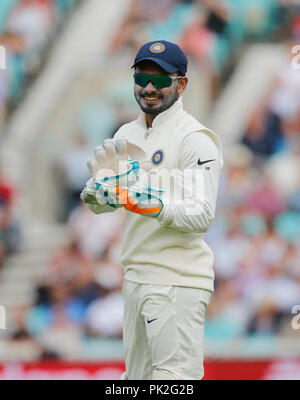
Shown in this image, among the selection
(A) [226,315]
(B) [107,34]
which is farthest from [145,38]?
(A) [226,315]

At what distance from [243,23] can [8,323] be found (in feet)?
15.7

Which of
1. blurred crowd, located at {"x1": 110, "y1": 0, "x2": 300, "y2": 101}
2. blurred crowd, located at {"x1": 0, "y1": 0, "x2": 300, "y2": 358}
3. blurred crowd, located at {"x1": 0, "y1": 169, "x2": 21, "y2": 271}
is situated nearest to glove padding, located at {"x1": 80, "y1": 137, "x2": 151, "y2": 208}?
blurred crowd, located at {"x1": 0, "y1": 0, "x2": 300, "y2": 358}

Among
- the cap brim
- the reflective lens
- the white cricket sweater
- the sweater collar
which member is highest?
the cap brim

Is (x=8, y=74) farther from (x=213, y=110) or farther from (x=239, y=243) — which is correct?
(x=239, y=243)

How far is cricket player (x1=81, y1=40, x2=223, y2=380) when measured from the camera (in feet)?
13.9

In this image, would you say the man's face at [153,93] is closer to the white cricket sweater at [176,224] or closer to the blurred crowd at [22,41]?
the white cricket sweater at [176,224]

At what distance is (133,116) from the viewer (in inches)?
421

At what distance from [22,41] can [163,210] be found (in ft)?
25.7

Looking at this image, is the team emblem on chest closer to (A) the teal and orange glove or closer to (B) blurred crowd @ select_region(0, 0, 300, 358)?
(A) the teal and orange glove

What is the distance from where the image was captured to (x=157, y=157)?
4.41 metres

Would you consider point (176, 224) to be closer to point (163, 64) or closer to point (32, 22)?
point (163, 64)

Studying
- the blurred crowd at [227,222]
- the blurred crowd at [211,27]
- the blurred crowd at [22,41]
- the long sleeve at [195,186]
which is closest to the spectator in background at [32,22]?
the blurred crowd at [22,41]

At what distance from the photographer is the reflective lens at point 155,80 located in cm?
438

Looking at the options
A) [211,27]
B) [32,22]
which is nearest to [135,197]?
[211,27]
